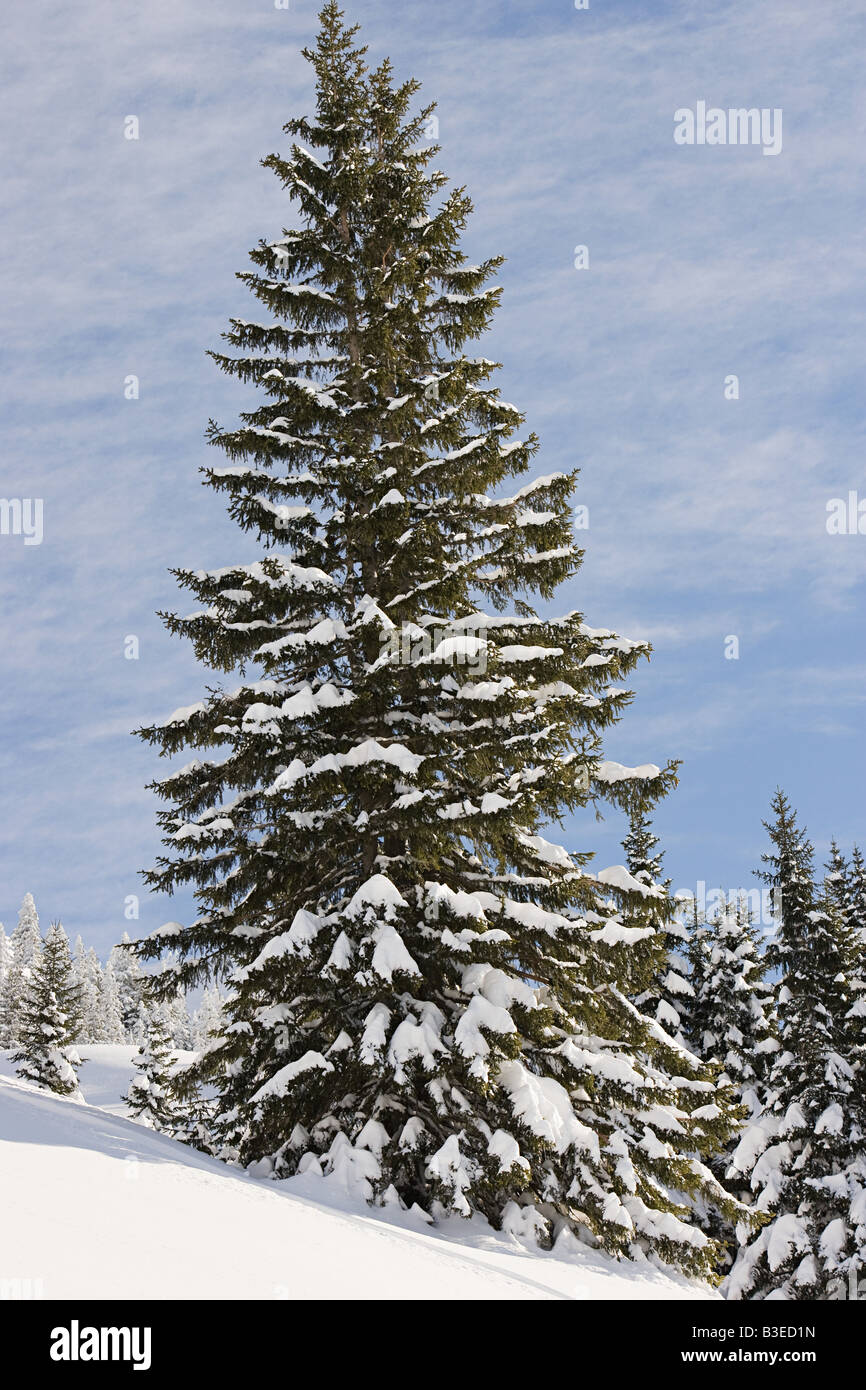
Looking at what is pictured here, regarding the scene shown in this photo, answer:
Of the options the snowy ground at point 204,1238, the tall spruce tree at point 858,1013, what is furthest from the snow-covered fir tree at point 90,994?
the snowy ground at point 204,1238

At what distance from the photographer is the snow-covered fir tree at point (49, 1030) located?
4484cm

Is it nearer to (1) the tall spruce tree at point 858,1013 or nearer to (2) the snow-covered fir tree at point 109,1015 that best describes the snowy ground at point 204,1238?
(1) the tall spruce tree at point 858,1013

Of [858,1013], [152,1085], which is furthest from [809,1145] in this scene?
[152,1085]

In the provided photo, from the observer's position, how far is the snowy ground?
5.84 m

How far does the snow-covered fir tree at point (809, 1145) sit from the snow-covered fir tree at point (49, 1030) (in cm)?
3113

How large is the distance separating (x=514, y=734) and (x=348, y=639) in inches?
102

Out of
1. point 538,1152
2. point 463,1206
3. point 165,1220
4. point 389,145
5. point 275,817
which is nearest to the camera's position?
point 165,1220

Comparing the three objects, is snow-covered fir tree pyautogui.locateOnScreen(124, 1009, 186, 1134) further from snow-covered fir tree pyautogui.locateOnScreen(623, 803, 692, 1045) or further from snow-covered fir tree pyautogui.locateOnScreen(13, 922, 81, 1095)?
snow-covered fir tree pyautogui.locateOnScreen(623, 803, 692, 1045)

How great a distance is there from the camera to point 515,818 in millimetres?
12336

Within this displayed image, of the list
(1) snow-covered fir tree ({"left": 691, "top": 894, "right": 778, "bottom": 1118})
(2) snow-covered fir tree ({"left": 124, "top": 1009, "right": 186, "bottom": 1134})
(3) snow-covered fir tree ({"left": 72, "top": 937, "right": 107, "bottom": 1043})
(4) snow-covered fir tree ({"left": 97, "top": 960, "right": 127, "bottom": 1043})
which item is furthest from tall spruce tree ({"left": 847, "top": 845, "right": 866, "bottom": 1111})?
(4) snow-covered fir tree ({"left": 97, "top": 960, "right": 127, "bottom": 1043})

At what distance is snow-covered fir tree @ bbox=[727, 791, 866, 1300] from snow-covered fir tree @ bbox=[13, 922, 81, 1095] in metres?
31.1

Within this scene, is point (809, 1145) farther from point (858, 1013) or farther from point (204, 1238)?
point (204, 1238)
